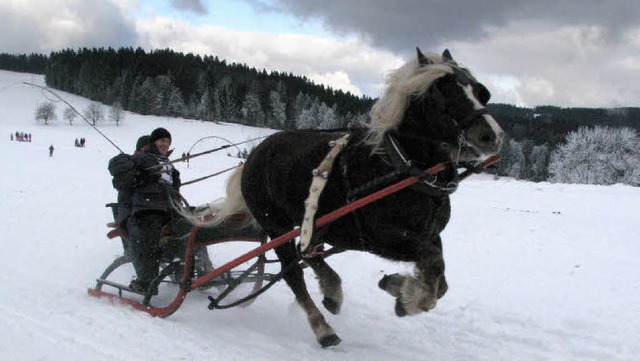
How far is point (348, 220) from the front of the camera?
442 cm

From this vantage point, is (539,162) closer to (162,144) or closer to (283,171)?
(162,144)

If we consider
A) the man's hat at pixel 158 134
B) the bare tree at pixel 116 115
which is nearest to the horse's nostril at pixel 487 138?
the man's hat at pixel 158 134

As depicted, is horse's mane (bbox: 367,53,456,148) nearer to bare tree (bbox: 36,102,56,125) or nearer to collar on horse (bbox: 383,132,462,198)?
collar on horse (bbox: 383,132,462,198)

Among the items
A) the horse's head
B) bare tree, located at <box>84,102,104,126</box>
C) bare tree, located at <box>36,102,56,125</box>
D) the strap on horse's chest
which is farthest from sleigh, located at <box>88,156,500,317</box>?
bare tree, located at <box>36,102,56,125</box>

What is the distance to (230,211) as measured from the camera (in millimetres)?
6000

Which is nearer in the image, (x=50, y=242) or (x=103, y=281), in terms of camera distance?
(x=103, y=281)

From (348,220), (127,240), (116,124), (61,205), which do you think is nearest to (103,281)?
(127,240)

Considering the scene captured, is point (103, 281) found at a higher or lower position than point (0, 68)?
lower

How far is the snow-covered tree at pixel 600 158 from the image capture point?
51688 millimetres

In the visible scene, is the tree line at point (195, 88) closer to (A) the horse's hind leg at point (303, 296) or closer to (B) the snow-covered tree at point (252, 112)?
(B) the snow-covered tree at point (252, 112)

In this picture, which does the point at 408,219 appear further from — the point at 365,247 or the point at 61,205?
the point at 61,205

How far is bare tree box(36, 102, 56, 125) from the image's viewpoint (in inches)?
3115

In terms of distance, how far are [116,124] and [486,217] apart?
7841cm

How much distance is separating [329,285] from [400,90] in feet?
6.74
